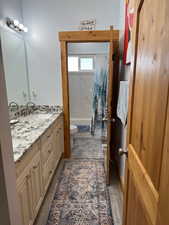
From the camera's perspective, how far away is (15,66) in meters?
2.40

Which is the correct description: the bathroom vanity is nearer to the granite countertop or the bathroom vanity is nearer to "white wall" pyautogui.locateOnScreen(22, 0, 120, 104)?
the granite countertop

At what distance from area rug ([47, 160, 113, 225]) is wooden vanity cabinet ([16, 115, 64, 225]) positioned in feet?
0.85

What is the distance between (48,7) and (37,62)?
2.96ft

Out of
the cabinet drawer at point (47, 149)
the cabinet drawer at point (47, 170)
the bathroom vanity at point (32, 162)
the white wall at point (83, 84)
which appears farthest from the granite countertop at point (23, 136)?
the white wall at point (83, 84)

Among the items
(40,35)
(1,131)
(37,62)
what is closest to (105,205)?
(1,131)

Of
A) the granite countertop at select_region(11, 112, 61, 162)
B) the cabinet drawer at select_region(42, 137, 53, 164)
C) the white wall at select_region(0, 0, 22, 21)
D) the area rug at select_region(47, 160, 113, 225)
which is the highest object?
the white wall at select_region(0, 0, 22, 21)

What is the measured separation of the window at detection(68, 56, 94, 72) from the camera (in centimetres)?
437

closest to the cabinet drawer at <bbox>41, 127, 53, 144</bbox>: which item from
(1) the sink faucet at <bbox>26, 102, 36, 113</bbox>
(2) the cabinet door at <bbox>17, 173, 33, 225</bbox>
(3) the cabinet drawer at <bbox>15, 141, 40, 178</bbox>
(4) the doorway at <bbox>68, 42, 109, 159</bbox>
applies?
(3) the cabinet drawer at <bbox>15, 141, 40, 178</bbox>

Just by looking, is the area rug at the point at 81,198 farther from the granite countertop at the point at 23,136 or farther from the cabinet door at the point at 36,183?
the granite countertop at the point at 23,136

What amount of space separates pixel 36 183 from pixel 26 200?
0.79 ft

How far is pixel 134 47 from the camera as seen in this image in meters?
0.96

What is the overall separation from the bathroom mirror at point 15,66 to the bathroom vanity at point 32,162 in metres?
0.60

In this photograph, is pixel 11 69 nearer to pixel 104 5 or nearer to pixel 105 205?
pixel 104 5

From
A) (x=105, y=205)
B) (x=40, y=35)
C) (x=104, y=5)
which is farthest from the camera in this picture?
(x=40, y=35)
